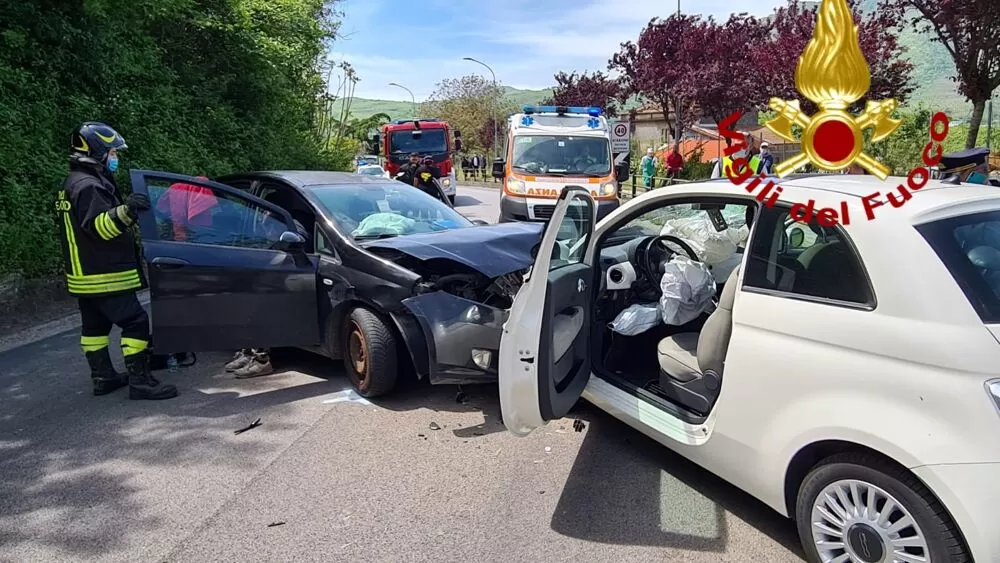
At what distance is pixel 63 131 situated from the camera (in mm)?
8516

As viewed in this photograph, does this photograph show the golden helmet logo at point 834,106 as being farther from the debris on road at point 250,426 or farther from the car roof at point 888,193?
the debris on road at point 250,426

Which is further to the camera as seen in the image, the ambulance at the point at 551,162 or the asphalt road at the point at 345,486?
the ambulance at the point at 551,162

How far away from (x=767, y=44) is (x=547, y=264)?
66.3 feet

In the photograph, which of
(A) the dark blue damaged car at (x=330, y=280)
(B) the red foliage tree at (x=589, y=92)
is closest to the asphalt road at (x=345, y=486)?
(A) the dark blue damaged car at (x=330, y=280)

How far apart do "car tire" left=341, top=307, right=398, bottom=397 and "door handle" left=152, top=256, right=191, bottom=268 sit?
49.0 inches

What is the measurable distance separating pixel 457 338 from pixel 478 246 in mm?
873

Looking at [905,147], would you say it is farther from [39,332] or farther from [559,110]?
[39,332]

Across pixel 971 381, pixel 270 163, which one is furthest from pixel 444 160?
pixel 971 381

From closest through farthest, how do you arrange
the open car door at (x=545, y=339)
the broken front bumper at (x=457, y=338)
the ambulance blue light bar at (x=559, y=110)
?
1. the open car door at (x=545, y=339)
2. the broken front bumper at (x=457, y=338)
3. the ambulance blue light bar at (x=559, y=110)

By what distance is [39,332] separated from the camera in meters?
6.73

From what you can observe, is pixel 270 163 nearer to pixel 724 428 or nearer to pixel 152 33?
pixel 152 33

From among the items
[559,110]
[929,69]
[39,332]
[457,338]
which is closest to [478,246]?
[457,338]

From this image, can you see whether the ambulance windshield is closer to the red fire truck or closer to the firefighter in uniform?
the firefighter in uniform

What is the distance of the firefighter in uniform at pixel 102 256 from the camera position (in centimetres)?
434
